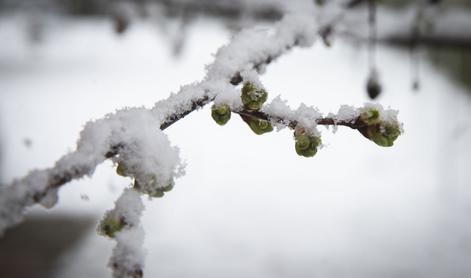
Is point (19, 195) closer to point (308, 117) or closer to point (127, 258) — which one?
point (127, 258)

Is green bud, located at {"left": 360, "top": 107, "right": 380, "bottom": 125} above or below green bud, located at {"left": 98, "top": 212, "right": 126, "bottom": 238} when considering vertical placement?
above

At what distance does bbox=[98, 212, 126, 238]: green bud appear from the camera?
45 centimetres

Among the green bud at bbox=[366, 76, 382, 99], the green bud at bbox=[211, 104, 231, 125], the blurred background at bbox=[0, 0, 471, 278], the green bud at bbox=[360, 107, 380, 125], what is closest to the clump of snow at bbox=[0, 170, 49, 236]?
the green bud at bbox=[211, 104, 231, 125]

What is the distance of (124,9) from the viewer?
1.83 m

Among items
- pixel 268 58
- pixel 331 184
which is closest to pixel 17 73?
pixel 331 184

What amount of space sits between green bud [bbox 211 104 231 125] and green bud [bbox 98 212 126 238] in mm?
166

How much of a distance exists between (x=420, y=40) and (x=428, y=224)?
5.10ft

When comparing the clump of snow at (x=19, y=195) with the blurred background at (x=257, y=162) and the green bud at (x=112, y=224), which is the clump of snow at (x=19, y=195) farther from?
the blurred background at (x=257, y=162)

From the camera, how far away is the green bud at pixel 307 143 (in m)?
0.49

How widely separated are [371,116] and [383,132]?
0.03 meters

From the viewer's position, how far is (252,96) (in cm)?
49

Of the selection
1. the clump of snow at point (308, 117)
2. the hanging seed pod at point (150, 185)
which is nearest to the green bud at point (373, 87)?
the clump of snow at point (308, 117)

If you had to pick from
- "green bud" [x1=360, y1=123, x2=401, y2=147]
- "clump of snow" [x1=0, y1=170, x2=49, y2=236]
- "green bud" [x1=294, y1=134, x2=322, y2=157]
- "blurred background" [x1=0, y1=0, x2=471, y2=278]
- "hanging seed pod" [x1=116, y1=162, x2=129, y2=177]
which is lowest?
"clump of snow" [x1=0, y1=170, x2=49, y2=236]

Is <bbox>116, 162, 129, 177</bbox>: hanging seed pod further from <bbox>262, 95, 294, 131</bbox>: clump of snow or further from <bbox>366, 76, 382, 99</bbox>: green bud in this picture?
<bbox>366, 76, 382, 99</bbox>: green bud
